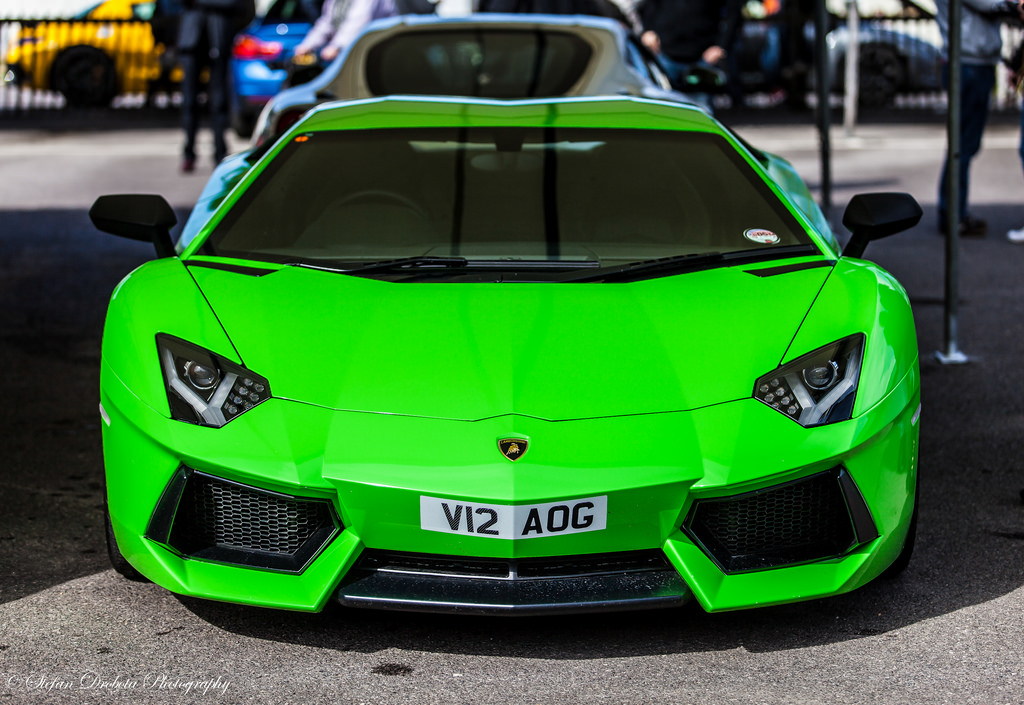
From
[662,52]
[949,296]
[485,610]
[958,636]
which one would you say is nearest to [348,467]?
[485,610]

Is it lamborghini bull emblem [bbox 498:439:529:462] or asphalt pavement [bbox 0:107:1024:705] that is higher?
lamborghini bull emblem [bbox 498:439:529:462]

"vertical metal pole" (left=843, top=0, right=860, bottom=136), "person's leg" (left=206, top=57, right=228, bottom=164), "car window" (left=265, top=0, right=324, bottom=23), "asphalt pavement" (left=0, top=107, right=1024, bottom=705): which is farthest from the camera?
"car window" (left=265, top=0, right=324, bottom=23)

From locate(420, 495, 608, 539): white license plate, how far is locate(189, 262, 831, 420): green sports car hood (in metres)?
0.22

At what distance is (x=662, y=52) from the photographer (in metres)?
12.5

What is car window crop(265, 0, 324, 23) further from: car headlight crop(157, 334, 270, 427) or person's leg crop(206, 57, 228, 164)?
car headlight crop(157, 334, 270, 427)

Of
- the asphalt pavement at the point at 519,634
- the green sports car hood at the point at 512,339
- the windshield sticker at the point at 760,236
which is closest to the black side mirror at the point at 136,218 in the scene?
the green sports car hood at the point at 512,339

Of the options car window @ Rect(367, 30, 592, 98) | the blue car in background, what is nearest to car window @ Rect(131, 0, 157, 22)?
the blue car in background

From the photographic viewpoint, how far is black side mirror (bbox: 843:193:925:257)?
4.16 m

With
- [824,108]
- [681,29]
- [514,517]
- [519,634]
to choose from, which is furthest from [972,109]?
[514,517]

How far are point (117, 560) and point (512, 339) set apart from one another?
1155 millimetres

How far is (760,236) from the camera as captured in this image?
4.15 m

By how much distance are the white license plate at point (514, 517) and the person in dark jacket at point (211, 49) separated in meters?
9.88

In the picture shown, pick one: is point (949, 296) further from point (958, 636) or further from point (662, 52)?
point (662, 52)

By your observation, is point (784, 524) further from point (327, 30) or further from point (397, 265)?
point (327, 30)
